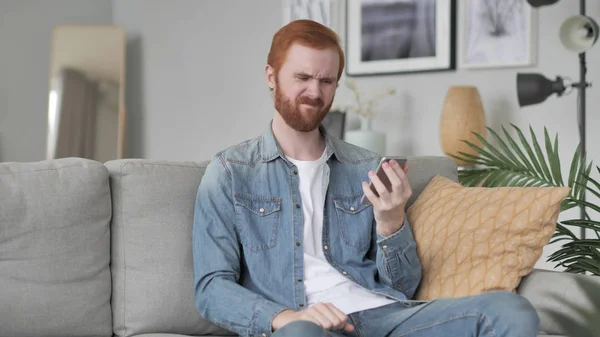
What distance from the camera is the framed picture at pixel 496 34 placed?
4.02 meters

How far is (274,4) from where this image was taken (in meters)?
5.19

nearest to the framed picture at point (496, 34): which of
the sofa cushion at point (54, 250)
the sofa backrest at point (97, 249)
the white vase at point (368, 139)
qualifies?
the white vase at point (368, 139)

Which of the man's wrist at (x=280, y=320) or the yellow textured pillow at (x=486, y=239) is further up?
the yellow textured pillow at (x=486, y=239)

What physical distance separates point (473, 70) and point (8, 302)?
285 centimetres

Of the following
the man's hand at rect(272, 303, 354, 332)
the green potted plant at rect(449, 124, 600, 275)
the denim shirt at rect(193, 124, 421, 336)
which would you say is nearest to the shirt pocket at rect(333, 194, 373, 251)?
the denim shirt at rect(193, 124, 421, 336)

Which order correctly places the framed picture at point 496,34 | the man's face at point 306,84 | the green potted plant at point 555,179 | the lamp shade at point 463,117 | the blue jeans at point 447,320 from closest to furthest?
the blue jeans at point 447,320 < the man's face at point 306,84 < the green potted plant at point 555,179 < the lamp shade at point 463,117 < the framed picture at point 496,34

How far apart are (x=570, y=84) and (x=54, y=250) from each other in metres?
2.50

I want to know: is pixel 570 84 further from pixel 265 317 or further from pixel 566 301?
pixel 265 317

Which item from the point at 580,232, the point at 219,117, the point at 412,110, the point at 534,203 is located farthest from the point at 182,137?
the point at 534,203

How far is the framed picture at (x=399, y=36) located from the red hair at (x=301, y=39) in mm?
2326

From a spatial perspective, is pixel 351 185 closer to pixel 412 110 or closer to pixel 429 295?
pixel 429 295

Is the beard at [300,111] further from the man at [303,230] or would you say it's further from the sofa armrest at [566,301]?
the sofa armrest at [566,301]

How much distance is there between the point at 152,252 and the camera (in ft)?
6.99

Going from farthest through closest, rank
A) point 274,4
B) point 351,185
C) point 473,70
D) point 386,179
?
point 274,4
point 473,70
point 351,185
point 386,179
